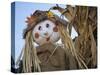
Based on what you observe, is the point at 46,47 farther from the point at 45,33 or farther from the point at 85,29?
the point at 85,29

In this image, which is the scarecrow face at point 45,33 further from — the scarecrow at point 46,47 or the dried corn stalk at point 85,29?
the dried corn stalk at point 85,29

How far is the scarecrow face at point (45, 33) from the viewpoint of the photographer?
1547 mm

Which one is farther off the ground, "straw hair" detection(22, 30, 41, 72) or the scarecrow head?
the scarecrow head

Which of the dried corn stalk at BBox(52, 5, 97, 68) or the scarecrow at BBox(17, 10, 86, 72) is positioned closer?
the scarecrow at BBox(17, 10, 86, 72)

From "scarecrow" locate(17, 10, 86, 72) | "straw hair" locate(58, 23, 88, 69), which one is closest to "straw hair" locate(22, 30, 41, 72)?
"scarecrow" locate(17, 10, 86, 72)

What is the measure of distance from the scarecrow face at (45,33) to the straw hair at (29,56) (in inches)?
→ 1.7

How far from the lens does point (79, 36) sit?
1660mm

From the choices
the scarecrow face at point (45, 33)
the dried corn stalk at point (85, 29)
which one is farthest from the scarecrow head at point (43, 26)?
the dried corn stalk at point (85, 29)

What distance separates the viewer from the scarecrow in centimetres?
152

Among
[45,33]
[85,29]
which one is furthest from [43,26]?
[85,29]

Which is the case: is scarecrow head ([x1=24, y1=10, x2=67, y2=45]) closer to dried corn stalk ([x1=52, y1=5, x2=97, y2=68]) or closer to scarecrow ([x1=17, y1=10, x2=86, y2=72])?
scarecrow ([x1=17, y1=10, x2=86, y2=72])

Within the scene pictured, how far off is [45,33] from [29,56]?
201 millimetres

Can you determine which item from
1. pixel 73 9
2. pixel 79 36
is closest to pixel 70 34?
pixel 79 36

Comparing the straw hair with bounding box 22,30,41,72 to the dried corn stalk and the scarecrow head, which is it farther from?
the dried corn stalk
